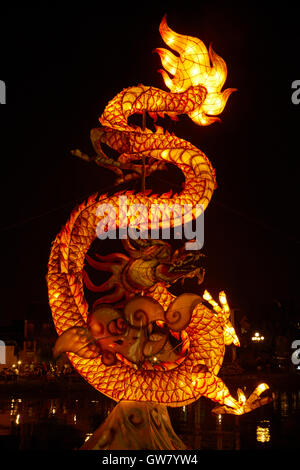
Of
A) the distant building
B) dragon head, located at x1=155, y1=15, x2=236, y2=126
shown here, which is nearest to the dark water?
dragon head, located at x1=155, y1=15, x2=236, y2=126

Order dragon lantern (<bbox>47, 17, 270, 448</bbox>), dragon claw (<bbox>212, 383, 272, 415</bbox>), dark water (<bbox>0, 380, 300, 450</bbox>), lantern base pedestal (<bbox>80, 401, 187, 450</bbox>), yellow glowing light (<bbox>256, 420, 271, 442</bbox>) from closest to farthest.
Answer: lantern base pedestal (<bbox>80, 401, 187, 450</bbox>) < dragon lantern (<bbox>47, 17, 270, 448</bbox>) < dragon claw (<bbox>212, 383, 272, 415</bbox>) < dark water (<bbox>0, 380, 300, 450</bbox>) < yellow glowing light (<bbox>256, 420, 271, 442</bbox>)

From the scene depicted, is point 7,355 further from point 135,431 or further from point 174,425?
point 135,431

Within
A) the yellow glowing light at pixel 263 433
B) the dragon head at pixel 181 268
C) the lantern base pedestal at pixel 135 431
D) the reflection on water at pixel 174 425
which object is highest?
the dragon head at pixel 181 268

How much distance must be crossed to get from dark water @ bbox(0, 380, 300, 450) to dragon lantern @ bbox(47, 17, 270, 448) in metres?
2.39

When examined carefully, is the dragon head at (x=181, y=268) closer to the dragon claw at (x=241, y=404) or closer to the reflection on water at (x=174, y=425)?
the dragon claw at (x=241, y=404)

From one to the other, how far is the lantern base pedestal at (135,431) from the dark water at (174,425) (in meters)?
2.10

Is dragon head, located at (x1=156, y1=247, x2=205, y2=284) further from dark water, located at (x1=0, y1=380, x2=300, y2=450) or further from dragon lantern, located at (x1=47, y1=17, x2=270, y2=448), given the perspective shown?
dark water, located at (x1=0, y1=380, x2=300, y2=450)

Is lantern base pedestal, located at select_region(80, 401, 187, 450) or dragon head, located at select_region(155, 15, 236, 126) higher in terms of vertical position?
Answer: dragon head, located at select_region(155, 15, 236, 126)

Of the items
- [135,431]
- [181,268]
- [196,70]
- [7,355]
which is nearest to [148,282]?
[181,268]

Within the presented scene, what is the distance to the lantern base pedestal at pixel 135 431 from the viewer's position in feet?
20.6

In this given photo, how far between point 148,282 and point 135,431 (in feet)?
6.00

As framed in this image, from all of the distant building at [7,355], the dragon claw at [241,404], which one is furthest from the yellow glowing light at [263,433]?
the distant building at [7,355]

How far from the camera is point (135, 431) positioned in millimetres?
6328

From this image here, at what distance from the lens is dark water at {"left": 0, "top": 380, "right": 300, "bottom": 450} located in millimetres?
8742
